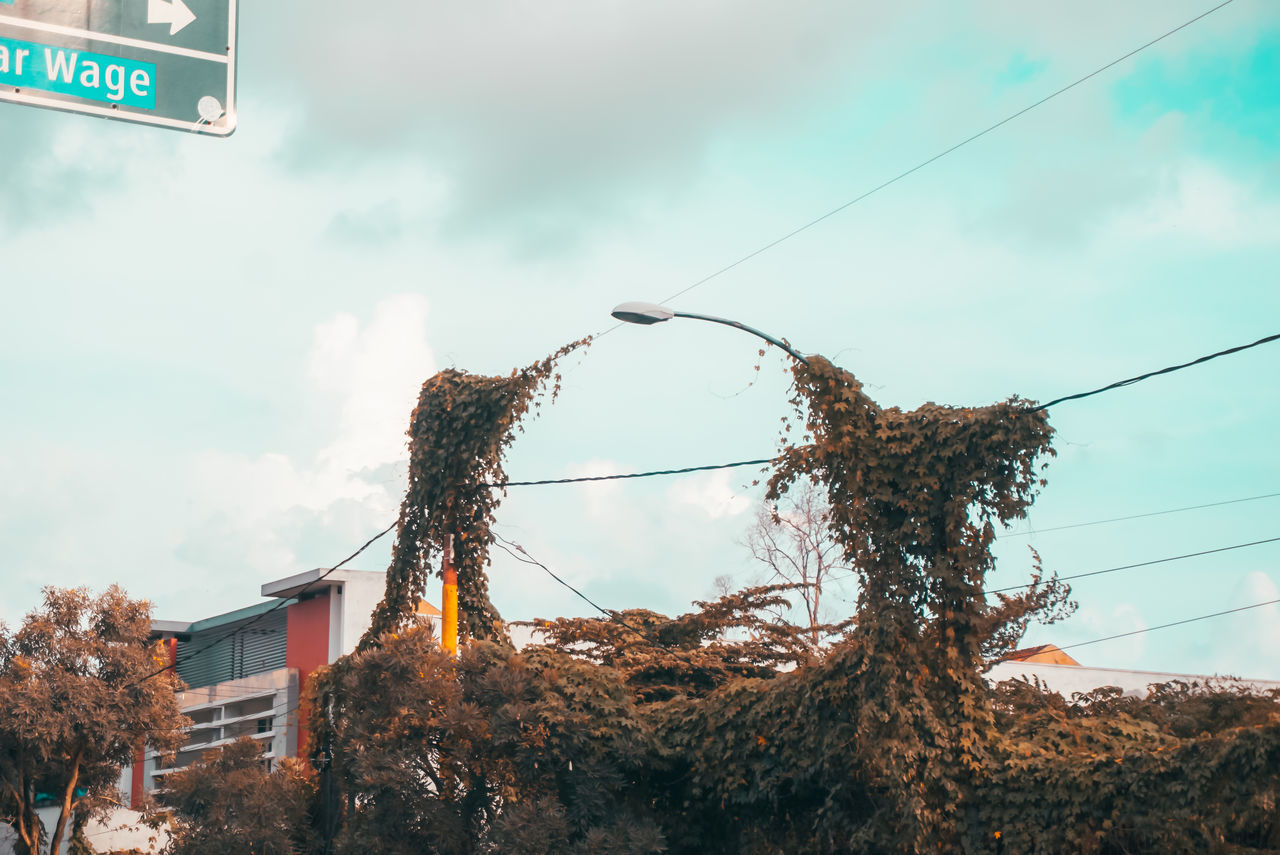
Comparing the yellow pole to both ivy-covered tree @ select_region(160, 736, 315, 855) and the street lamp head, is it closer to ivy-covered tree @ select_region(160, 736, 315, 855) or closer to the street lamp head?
ivy-covered tree @ select_region(160, 736, 315, 855)

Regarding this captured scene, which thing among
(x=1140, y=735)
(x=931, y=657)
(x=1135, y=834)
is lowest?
(x=1135, y=834)

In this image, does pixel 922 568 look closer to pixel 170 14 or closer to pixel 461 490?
pixel 461 490

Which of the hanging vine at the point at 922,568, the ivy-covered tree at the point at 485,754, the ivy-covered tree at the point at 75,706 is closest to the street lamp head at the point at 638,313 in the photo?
the hanging vine at the point at 922,568

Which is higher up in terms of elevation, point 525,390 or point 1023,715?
point 525,390

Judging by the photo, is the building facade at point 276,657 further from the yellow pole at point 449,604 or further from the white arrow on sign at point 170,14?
the white arrow on sign at point 170,14

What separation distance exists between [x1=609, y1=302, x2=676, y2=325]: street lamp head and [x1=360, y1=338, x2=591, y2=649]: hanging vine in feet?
18.8

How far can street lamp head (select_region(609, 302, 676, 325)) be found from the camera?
48.9ft

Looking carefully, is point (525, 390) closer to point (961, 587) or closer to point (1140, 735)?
point (961, 587)

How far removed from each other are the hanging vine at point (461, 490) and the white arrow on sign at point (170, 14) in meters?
15.2

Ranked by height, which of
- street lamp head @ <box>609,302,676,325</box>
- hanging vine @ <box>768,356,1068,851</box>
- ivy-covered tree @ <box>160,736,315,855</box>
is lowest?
ivy-covered tree @ <box>160,736,315,855</box>

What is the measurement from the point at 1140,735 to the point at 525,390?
1075 centimetres

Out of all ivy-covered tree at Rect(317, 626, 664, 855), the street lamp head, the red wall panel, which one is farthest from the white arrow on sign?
the red wall panel

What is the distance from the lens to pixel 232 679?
40812 mm

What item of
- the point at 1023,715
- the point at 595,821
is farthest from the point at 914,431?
the point at 595,821
